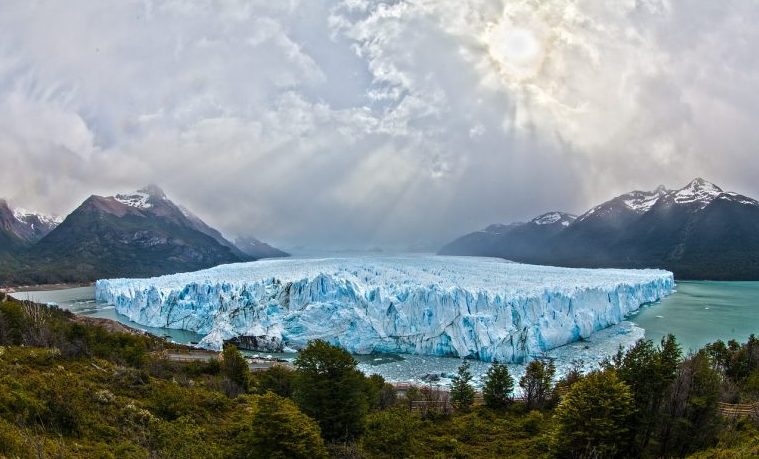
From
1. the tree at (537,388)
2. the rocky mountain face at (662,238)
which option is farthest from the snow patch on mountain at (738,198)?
the tree at (537,388)

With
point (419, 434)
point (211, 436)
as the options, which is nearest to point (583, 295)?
point (419, 434)

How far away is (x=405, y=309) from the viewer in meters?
38.1

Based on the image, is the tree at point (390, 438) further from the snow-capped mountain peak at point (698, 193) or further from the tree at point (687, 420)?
the snow-capped mountain peak at point (698, 193)

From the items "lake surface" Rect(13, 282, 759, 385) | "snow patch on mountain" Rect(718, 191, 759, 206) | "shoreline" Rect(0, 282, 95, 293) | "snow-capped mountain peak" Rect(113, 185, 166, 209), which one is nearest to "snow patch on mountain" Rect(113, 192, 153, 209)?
"snow-capped mountain peak" Rect(113, 185, 166, 209)

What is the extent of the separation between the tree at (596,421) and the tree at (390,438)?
400 centimetres

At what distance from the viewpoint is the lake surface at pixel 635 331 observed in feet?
108

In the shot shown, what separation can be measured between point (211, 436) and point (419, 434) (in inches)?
266

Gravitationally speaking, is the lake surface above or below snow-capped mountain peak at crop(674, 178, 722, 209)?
below

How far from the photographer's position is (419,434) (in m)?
16.2

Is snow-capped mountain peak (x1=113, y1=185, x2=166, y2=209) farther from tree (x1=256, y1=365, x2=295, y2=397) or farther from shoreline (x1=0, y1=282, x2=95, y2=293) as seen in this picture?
tree (x1=256, y1=365, x2=295, y2=397)

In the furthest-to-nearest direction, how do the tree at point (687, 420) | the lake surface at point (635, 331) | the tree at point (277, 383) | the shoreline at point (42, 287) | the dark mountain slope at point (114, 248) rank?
the dark mountain slope at point (114, 248) → the shoreline at point (42, 287) → the lake surface at point (635, 331) → the tree at point (277, 383) → the tree at point (687, 420)

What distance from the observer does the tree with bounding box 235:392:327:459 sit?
1028cm

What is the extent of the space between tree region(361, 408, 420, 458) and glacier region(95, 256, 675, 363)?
2191 centimetres

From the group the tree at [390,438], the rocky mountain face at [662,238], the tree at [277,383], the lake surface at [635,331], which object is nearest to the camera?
the tree at [390,438]
